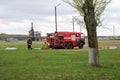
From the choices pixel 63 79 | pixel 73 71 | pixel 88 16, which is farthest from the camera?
pixel 88 16

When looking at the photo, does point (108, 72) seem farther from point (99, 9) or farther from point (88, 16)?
point (99, 9)

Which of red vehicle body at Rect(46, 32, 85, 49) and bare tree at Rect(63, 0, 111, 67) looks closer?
bare tree at Rect(63, 0, 111, 67)

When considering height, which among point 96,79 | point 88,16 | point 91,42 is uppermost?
point 88,16

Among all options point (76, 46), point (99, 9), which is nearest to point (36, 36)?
point (76, 46)

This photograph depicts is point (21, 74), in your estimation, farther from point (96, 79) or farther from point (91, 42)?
point (91, 42)

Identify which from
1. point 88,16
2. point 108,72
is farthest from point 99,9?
point 108,72

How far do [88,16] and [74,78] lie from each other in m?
5.65

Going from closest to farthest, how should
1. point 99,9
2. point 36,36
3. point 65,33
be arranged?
point 99,9, point 65,33, point 36,36

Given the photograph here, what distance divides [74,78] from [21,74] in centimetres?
263

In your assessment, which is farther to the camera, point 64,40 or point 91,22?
point 64,40

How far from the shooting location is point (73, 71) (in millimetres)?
19156

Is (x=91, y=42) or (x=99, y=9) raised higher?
(x=99, y=9)

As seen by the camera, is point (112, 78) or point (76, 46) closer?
point (112, 78)

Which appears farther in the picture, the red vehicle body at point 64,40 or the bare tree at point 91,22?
the red vehicle body at point 64,40
